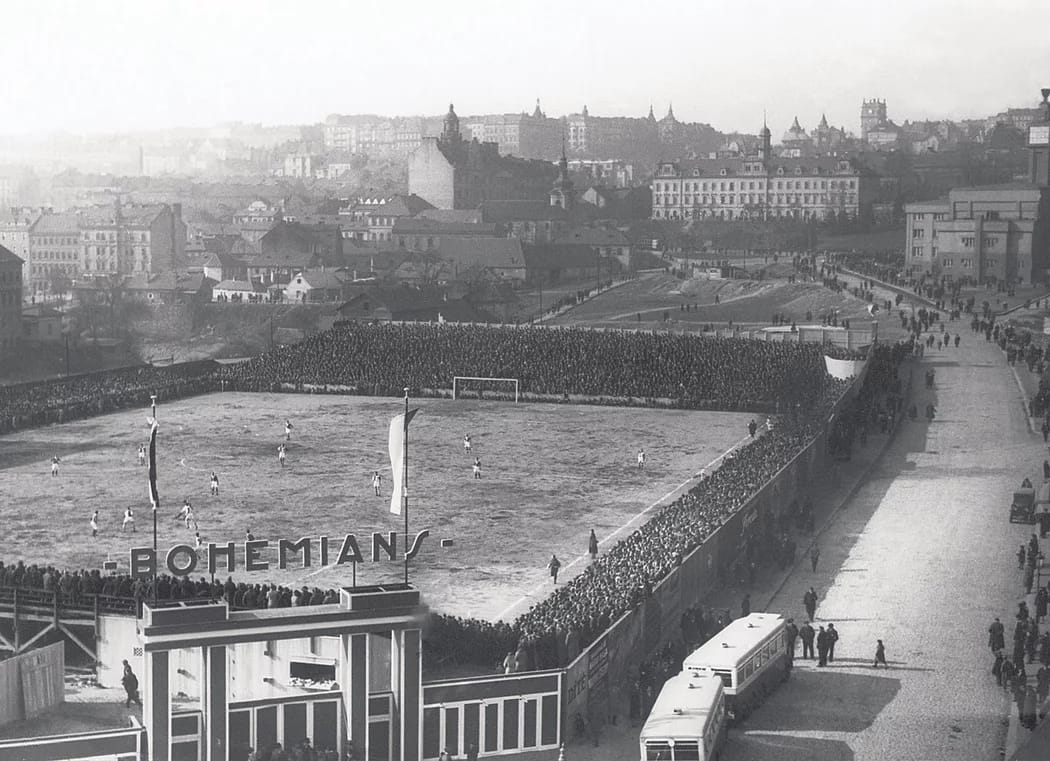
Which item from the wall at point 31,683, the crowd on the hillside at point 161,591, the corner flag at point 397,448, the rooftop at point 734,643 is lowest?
the wall at point 31,683

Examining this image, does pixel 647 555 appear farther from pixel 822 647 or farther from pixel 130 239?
pixel 130 239

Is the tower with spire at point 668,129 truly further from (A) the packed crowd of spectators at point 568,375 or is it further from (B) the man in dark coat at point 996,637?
(B) the man in dark coat at point 996,637

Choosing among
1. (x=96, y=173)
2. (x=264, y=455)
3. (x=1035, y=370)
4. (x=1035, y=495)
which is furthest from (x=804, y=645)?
(x=96, y=173)


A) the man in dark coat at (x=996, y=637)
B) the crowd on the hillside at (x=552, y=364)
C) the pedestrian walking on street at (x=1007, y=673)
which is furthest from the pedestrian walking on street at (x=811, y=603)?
the crowd on the hillside at (x=552, y=364)

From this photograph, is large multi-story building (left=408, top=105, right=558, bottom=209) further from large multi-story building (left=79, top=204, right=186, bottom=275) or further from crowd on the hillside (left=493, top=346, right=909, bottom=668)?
crowd on the hillside (left=493, top=346, right=909, bottom=668)

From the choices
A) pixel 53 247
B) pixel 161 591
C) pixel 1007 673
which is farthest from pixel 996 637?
pixel 53 247

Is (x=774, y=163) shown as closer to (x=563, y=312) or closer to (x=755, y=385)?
(x=563, y=312)
